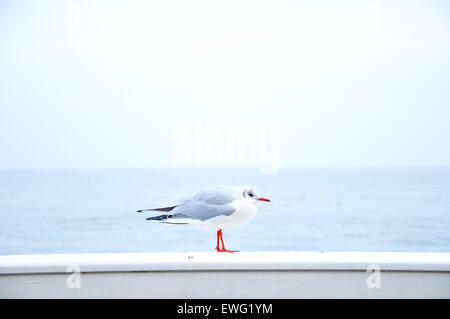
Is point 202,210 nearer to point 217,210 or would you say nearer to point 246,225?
point 217,210

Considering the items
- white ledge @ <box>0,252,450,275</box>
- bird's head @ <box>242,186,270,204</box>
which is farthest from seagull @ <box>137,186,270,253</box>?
white ledge @ <box>0,252,450,275</box>

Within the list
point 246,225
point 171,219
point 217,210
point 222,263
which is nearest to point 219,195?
point 217,210

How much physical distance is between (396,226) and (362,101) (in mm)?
6773

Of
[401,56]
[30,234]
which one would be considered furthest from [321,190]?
[30,234]

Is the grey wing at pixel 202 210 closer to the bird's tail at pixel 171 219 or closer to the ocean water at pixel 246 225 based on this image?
the bird's tail at pixel 171 219

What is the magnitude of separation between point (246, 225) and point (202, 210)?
17.0 metres

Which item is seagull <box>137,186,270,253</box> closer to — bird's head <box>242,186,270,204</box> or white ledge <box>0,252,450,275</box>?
bird's head <box>242,186,270,204</box>

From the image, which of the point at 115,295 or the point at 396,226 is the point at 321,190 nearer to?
the point at 396,226

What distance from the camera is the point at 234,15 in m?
23.6

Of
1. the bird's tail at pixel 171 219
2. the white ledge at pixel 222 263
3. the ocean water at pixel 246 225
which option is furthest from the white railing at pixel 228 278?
the ocean water at pixel 246 225

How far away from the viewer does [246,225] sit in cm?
1888

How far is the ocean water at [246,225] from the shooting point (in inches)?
653
